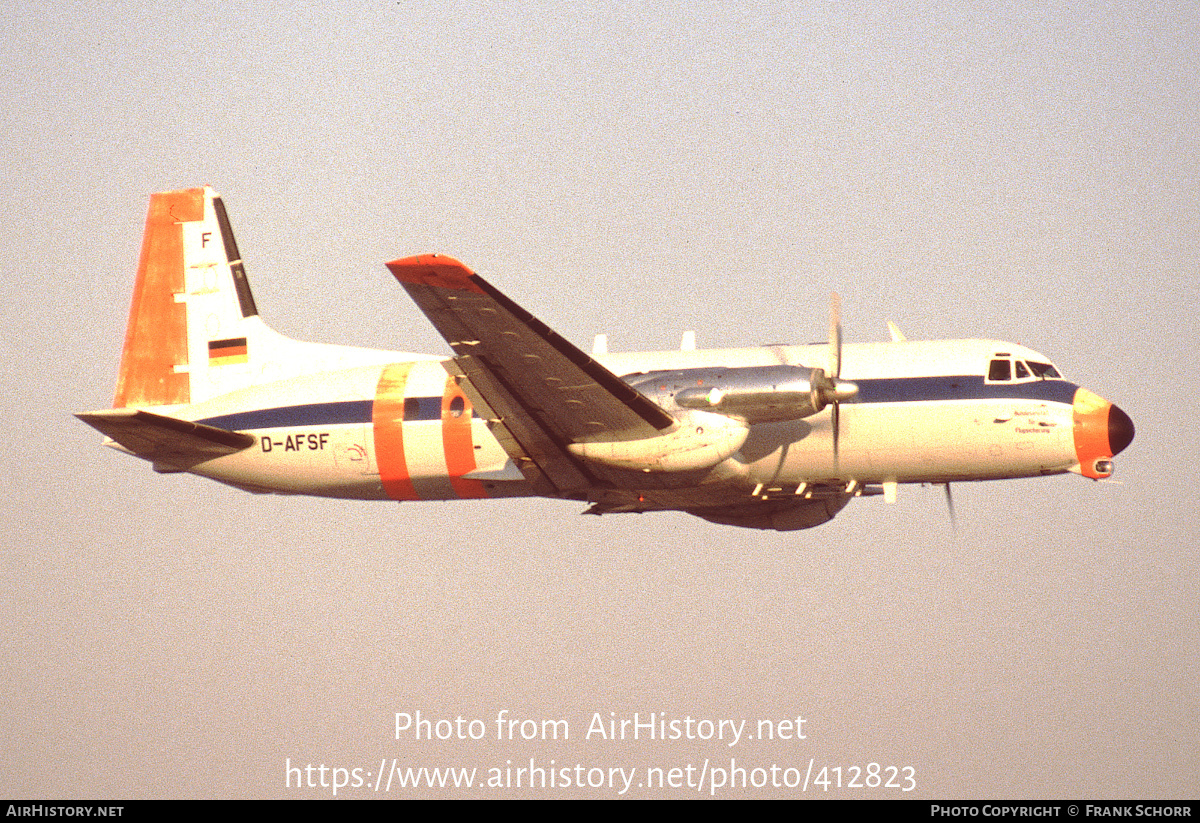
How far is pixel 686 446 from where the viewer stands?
2362cm

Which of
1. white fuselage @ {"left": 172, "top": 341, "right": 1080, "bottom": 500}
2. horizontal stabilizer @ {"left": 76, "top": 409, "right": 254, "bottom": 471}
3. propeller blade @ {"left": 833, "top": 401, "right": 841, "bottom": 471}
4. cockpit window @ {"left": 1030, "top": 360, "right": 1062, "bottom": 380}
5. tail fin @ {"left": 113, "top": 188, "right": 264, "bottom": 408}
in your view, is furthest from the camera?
tail fin @ {"left": 113, "top": 188, "right": 264, "bottom": 408}

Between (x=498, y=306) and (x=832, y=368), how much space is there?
220 inches

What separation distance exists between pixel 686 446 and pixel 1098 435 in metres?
6.55

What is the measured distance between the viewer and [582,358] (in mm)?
22531

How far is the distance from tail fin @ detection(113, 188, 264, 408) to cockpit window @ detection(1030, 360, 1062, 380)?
47.3ft

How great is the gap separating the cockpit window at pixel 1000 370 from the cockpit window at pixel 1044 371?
43 centimetres

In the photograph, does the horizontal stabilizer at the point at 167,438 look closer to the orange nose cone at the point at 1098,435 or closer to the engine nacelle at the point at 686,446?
the engine nacelle at the point at 686,446

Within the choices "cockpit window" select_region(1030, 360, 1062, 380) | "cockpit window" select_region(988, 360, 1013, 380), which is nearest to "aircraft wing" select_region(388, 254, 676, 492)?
"cockpit window" select_region(988, 360, 1013, 380)

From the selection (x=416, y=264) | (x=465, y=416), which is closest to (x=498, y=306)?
(x=416, y=264)

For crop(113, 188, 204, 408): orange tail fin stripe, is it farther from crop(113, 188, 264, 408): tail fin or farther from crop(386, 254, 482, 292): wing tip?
crop(386, 254, 482, 292): wing tip

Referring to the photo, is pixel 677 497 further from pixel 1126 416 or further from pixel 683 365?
pixel 1126 416

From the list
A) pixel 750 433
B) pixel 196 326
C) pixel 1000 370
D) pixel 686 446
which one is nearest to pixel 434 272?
Result: pixel 686 446

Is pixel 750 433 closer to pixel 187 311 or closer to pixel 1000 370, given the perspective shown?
pixel 1000 370

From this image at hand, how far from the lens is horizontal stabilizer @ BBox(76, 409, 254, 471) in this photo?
25.4 metres
